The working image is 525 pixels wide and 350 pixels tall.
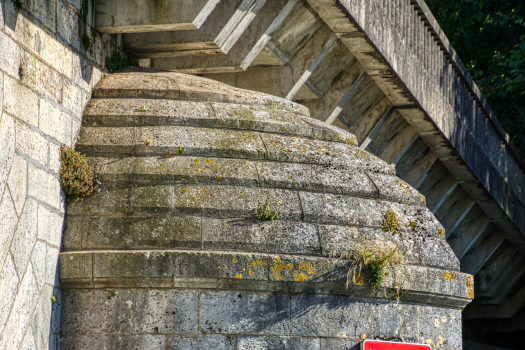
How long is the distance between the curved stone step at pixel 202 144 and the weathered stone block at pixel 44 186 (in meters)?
0.56

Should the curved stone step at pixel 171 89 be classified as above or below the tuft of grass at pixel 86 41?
below

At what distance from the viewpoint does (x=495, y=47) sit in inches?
572

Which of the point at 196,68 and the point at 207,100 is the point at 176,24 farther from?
the point at 196,68

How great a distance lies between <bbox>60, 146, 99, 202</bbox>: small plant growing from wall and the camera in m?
5.17

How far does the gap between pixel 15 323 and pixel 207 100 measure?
2.78 meters

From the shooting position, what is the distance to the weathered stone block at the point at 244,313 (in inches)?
191

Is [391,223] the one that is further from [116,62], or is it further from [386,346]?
[116,62]

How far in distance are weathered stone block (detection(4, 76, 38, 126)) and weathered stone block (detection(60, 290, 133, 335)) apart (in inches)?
54.6

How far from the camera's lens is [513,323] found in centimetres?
1456

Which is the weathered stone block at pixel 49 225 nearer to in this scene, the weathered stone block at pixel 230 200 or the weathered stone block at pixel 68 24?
the weathered stone block at pixel 230 200

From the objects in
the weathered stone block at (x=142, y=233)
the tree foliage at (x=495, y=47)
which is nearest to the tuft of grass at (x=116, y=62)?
the weathered stone block at (x=142, y=233)

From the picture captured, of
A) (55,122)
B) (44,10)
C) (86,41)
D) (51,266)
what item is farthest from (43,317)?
(86,41)

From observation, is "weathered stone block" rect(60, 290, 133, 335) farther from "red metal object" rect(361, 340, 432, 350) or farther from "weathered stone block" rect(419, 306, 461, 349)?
"weathered stone block" rect(419, 306, 461, 349)

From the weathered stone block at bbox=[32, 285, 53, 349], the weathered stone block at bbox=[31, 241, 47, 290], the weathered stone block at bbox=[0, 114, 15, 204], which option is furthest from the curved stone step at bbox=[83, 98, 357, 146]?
the weathered stone block at bbox=[32, 285, 53, 349]
